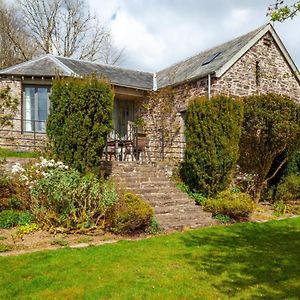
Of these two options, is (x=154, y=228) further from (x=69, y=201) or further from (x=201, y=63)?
(x=201, y=63)

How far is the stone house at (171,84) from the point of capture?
53.8 feet

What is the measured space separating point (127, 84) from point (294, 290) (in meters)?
14.8

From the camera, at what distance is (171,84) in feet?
58.9

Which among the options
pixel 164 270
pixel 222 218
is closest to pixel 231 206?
pixel 222 218

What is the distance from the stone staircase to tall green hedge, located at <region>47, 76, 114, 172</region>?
1.46 m

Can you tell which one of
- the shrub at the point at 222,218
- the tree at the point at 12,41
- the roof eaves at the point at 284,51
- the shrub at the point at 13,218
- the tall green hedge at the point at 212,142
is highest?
the tree at the point at 12,41

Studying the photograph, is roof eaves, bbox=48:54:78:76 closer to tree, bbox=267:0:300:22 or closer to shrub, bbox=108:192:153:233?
shrub, bbox=108:192:153:233

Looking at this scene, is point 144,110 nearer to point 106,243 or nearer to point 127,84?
point 127,84

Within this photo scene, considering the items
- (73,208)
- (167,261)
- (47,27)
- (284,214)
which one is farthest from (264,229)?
(47,27)

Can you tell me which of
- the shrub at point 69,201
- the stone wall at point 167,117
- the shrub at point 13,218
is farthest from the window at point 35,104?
the shrub at point 69,201

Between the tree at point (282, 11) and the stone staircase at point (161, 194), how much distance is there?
553cm

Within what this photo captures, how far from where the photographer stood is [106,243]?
7.67m

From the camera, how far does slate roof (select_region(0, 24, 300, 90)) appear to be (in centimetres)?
1647

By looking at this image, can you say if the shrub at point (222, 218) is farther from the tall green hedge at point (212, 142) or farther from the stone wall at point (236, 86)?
the stone wall at point (236, 86)
